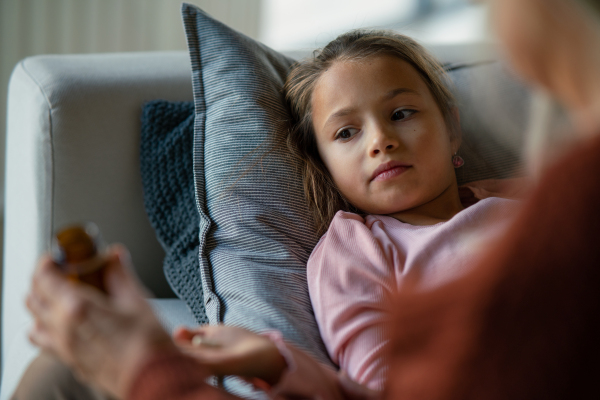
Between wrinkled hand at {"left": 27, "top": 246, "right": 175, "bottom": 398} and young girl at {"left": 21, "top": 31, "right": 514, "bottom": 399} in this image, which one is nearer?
wrinkled hand at {"left": 27, "top": 246, "right": 175, "bottom": 398}

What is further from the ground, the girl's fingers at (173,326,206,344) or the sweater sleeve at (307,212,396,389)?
the girl's fingers at (173,326,206,344)

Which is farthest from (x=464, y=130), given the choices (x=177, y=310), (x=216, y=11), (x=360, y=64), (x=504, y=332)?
(x=216, y=11)

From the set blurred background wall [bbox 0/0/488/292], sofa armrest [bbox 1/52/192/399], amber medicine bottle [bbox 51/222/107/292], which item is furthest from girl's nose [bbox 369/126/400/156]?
amber medicine bottle [bbox 51/222/107/292]

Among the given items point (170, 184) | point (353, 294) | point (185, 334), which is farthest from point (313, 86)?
point (185, 334)

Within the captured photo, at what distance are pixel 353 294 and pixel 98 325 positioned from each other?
0.45 m

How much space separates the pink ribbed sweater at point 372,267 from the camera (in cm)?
81

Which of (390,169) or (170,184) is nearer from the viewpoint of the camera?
(390,169)

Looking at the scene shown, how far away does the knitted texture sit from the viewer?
3.69 feet

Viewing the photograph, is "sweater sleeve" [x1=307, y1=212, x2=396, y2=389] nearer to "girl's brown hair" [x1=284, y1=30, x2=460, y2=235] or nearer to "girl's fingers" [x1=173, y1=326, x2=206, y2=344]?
"girl's brown hair" [x1=284, y1=30, x2=460, y2=235]

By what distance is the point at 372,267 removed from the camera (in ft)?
3.00

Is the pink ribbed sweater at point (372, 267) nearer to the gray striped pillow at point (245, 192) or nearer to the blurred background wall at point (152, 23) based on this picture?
the gray striped pillow at point (245, 192)

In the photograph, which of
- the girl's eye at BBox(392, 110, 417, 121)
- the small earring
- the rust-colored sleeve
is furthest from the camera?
the small earring

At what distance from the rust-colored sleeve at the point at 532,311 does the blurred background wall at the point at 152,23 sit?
3.08 feet

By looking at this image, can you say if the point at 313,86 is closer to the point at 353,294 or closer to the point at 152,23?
the point at 353,294
